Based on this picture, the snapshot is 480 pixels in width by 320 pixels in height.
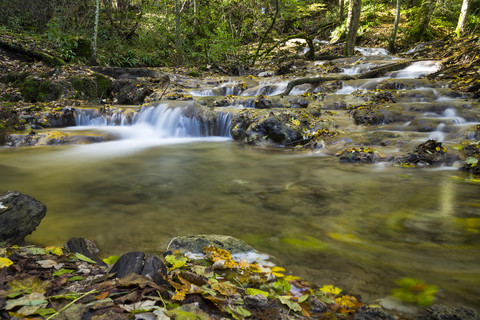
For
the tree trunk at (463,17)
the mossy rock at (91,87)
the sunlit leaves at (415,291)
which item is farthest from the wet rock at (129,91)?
the tree trunk at (463,17)

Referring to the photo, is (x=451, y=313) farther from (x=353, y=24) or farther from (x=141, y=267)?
(x=353, y=24)

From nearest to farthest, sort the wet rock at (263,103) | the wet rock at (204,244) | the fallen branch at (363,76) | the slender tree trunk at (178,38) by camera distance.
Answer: the wet rock at (204,244)
the wet rock at (263,103)
the fallen branch at (363,76)
the slender tree trunk at (178,38)

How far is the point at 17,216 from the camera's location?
211cm

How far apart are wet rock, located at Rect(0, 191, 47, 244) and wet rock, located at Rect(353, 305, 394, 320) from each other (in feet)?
7.63

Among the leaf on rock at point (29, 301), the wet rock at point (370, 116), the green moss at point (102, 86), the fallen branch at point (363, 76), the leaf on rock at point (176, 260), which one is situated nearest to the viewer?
the leaf on rock at point (29, 301)

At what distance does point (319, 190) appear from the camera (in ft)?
13.2

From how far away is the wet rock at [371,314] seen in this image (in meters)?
1.44

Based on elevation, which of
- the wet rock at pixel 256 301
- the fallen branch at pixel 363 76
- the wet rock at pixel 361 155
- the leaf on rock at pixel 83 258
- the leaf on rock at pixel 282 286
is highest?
the fallen branch at pixel 363 76

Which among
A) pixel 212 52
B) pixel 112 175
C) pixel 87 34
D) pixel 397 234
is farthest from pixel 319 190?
pixel 87 34

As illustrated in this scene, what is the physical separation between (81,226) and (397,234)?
3.03m

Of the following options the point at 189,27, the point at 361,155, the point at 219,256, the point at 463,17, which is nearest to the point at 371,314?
the point at 219,256

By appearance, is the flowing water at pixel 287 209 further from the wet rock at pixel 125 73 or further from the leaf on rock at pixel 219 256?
the wet rock at pixel 125 73

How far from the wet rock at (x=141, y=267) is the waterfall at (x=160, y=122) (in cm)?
737

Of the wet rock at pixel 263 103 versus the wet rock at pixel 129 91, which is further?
the wet rock at pixel 129 91
